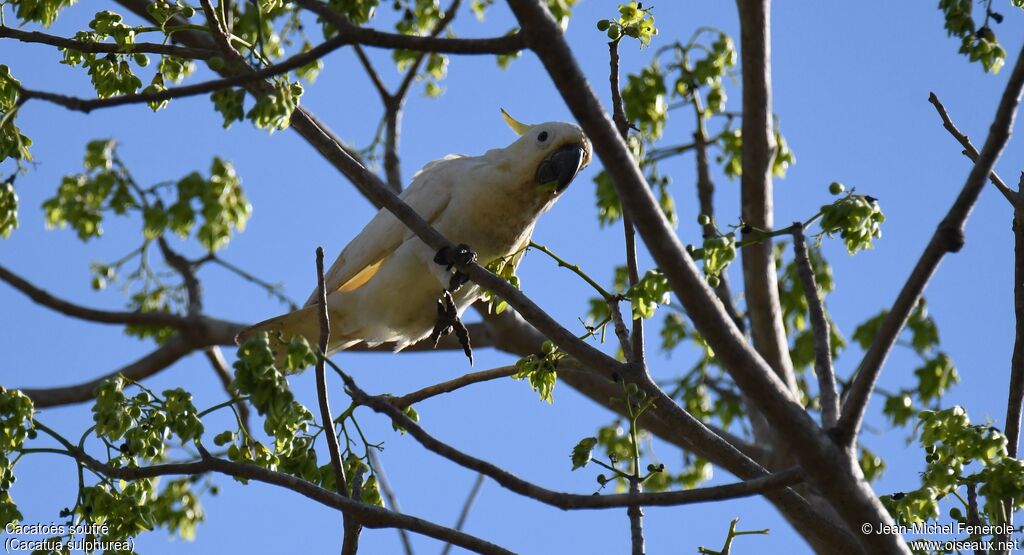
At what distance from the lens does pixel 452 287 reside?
14.9 ft

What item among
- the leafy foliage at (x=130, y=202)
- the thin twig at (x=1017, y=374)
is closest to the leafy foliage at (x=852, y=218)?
the thin twig at (x=1017, y=374)

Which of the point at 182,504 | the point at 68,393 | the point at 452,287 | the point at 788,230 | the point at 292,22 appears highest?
the point at 292,22

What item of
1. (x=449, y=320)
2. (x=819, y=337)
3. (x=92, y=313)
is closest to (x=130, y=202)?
(x=92, y=313)

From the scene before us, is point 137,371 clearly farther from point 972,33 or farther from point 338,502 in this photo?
point 972,33

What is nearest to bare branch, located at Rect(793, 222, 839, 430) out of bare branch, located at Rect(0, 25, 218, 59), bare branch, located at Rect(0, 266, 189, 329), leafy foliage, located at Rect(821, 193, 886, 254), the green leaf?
leafy foliage, located at Rect(821, 193, 886, 254)

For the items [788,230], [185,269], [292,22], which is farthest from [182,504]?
[788,230]

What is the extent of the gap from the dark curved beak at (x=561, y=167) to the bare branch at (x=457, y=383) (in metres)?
1.36

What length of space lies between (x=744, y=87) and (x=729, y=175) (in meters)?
1.68

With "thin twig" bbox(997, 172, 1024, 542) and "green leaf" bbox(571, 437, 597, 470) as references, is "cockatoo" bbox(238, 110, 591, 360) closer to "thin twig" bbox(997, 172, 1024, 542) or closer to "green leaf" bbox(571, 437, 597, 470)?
"green leaf" bbox(571, 437, 597, 470)

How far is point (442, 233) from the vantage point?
4754 mm

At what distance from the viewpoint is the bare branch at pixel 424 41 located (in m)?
2.51

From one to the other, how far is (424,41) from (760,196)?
3.28m

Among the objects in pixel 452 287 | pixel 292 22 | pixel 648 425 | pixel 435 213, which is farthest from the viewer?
pixel 292 22

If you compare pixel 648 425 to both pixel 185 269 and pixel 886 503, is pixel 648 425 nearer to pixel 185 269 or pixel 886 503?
pixel 886 503
